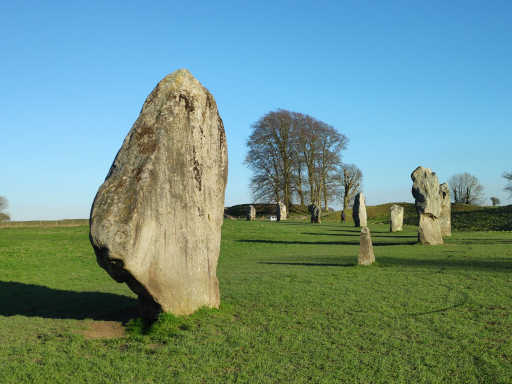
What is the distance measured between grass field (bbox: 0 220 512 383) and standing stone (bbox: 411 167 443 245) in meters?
6.85

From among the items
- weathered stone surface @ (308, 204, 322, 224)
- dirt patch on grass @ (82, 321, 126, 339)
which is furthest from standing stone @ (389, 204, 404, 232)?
dirt patch on grass @ (82, 321, 126, 339)

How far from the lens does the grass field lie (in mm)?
5207

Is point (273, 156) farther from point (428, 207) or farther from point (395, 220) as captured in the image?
point (428, 207)

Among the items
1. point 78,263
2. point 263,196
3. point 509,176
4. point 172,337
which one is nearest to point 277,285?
point 172,337

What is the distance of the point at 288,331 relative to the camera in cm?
668

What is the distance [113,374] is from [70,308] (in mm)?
4135

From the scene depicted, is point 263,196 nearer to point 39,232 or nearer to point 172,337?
point 39,232

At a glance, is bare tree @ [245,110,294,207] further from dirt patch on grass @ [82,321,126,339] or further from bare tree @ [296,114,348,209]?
dirt patch on grass @ [82,321,126,339]

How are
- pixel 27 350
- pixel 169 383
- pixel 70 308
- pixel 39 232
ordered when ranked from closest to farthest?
pixel 169 383, pixel 27 350, pixel 70 308, pixel 39 232

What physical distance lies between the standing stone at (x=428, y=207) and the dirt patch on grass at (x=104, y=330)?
1601cm

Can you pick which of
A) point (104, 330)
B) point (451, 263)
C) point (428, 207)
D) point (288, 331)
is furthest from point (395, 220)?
point (104, 330)

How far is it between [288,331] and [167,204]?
2768 millimetres

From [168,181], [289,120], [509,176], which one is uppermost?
[289,120]

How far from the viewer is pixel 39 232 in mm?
25375
